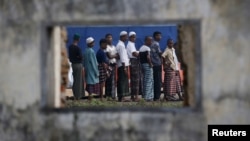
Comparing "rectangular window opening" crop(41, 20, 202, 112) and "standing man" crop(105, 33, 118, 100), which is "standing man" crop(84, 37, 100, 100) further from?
"rectangular window opening" crop(41, 20, 202, 112)

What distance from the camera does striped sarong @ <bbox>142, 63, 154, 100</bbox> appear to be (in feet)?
33.7

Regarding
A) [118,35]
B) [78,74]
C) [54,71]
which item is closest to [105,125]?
[54,71]

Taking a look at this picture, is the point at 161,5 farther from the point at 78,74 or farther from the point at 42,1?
the point at 78,74

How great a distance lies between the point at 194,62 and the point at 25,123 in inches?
60.3

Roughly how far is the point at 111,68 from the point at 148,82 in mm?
735

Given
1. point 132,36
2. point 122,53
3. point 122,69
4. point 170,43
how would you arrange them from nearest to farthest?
point 122,53 < point 122,69 < point 132,36 < point 170,43

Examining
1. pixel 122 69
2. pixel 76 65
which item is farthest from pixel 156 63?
pixel 76 65

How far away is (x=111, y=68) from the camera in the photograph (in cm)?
1026

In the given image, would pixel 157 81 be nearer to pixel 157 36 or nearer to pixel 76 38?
pixel 157 36

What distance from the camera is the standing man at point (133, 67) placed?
10258 mm

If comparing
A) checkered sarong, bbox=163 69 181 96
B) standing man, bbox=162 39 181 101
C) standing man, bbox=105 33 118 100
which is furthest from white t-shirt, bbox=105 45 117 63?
checkered sarong, bbox=163 69 181 96

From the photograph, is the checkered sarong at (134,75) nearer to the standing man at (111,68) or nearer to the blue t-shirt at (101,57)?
the standing man at (111,68)

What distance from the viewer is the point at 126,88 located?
34.2 ft

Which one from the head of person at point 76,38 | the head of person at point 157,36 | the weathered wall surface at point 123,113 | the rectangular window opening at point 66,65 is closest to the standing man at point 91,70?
the head of person at point 76,38
